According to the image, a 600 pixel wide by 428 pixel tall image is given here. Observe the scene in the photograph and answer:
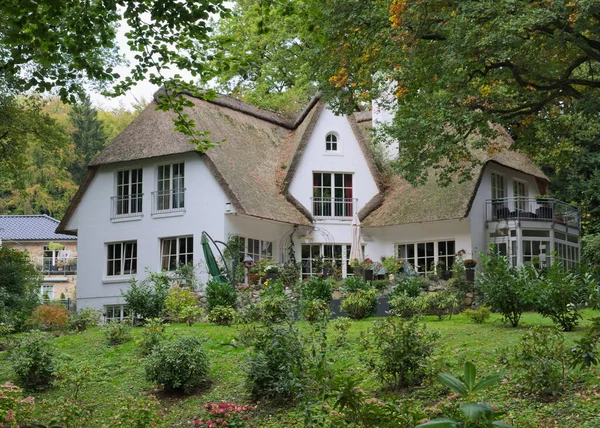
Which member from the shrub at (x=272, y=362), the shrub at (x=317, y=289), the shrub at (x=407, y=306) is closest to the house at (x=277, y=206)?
the shrub at (x=317, y=289)

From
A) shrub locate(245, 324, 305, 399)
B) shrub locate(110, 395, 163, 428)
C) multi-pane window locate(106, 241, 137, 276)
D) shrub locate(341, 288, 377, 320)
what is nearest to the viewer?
shrub locate(110, 395, 163, 428)

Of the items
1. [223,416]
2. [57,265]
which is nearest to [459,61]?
[223,416]

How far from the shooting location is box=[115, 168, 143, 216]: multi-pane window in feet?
89.1

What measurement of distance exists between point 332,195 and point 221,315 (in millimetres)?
11357

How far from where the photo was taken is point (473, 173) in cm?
2606

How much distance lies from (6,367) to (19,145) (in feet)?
30.8

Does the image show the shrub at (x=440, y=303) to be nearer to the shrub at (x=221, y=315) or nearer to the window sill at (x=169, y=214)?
the shrub at (x=221, y=315)

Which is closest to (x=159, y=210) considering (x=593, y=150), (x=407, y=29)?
(x=407, y=29)

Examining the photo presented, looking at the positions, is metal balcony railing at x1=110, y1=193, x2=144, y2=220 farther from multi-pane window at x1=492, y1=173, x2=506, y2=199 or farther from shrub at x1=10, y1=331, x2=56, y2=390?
shrub at x1=10, y1=331, x2=56, y2=390

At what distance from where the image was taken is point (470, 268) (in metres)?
24.5

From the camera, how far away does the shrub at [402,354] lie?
10.1m

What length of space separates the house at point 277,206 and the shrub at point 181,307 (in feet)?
18.1

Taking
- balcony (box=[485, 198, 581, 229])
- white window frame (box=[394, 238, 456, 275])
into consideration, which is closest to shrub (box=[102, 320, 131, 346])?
white window frame (box=[394, 238, 456, 275])

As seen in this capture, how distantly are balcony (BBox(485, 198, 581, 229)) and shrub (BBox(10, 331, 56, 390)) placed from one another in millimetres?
17428
